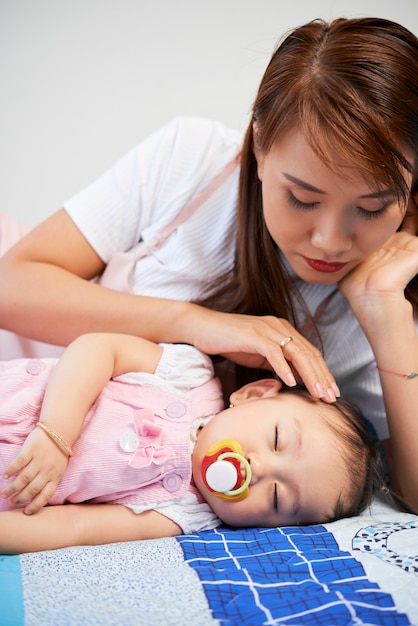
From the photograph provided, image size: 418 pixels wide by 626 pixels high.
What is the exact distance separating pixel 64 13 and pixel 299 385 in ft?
5.22

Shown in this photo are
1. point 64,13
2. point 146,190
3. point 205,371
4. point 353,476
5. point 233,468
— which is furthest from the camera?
point 64,13

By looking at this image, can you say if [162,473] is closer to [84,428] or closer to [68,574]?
[84,428]

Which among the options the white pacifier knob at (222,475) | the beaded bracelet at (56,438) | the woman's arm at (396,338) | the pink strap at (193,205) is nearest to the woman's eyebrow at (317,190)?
the woman's arm at (396,338)

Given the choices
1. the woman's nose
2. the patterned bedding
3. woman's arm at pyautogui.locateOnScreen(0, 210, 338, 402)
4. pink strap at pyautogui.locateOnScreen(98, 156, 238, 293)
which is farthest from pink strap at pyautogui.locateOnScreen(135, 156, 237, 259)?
the patterned bedding

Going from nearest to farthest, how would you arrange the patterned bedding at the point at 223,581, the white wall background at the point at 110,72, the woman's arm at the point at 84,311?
the patterned bedding at the point at 223,581, the woman's arm at the point at 84,311, the white wall background at the point at 110,72

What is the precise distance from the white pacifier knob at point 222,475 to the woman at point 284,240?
0.22 m

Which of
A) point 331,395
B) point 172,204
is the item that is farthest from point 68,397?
point 172,204

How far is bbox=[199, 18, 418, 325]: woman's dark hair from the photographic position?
1.27 meters

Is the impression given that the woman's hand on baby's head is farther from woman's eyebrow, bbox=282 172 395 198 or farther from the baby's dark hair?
woman's eyebrow, bbox=282 172 395 198

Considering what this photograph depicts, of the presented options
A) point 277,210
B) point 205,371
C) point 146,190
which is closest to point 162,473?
point 205,371

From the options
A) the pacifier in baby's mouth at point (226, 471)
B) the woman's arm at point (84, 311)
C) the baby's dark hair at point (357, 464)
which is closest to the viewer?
the pacifier in baby's mouth at point (226, 471)

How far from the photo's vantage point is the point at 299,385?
1.57m

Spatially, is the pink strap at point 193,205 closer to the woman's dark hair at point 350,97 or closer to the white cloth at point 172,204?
the white cloth at point 172,204

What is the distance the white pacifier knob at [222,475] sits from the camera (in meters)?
1.28
